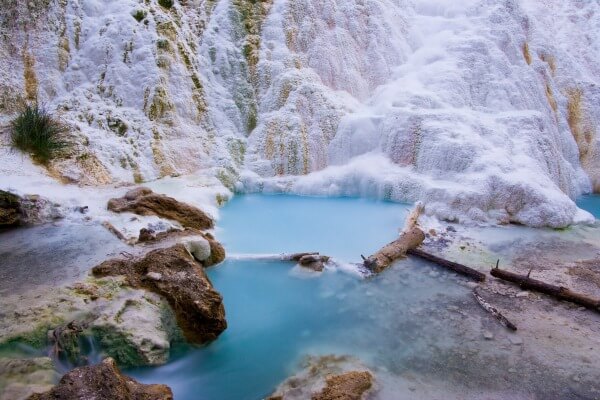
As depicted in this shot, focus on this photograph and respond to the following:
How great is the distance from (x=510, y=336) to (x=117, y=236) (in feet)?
17.2

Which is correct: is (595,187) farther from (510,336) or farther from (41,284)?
(41,284)

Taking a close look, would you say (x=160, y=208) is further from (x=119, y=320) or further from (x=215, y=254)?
(x=119, y=320)

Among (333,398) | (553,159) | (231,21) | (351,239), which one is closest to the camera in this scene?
(333,398)

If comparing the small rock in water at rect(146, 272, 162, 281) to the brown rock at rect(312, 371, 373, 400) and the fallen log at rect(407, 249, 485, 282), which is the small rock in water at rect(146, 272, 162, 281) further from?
the fallen log at rect(407, 249, 485, 282)

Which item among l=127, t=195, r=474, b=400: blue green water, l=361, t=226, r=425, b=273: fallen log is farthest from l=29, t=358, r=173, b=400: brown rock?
l=361, t=226, r=425, b=273: fallen log

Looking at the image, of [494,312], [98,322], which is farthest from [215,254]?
[494,312]

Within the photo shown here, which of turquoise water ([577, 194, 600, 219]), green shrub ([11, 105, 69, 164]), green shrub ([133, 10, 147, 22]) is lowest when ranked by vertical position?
turquoise water ([577, 194, 600, 219])

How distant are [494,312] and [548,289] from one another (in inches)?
40.5

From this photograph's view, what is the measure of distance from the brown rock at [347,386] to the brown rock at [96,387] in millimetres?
1446

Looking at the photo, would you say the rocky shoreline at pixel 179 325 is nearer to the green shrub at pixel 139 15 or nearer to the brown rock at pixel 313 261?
the brown rock at pixel 313 261

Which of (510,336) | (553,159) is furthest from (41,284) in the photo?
(553,159)

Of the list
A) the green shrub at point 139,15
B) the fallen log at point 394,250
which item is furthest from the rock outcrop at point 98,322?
the green shrub at point 139,15

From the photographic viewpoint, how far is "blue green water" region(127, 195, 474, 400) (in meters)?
4.39

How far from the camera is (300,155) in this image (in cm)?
1043
